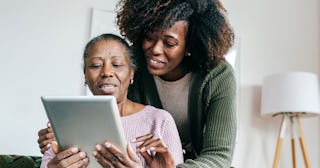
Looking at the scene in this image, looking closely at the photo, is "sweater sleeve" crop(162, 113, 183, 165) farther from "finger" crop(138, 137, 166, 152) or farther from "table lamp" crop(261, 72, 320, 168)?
"table lamp" crop(261, 72, 320, 168)

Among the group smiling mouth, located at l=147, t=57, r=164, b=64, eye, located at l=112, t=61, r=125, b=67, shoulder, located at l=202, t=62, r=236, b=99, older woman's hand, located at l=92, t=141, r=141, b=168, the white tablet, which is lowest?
older woman's hand, located at l=92, t=141, r=141, b=168

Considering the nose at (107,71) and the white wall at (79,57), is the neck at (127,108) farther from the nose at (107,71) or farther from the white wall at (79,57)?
the white wall at (79,57)

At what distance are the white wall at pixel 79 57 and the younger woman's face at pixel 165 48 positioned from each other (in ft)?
4.88

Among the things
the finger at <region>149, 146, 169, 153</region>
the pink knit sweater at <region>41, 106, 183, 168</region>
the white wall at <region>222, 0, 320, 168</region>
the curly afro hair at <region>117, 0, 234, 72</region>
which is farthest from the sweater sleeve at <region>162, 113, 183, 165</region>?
the white wall at <region>222, 0, 320, 168</region>

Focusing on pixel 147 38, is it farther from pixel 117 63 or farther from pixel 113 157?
pixel 113 157

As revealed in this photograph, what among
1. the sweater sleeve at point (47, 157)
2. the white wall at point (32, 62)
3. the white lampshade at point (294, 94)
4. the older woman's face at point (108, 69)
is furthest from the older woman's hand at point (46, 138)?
the white lampshade at point (294, 94)

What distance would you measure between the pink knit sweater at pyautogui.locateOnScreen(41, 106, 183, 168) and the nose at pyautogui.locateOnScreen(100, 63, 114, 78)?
0.41 ft

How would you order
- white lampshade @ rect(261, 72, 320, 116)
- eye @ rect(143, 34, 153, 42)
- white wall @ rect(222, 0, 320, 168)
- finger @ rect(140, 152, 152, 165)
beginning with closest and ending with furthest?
finger @ rect(140, 152, 152, 165) < eye @ rect(143, 34, 153, 42) < white lampshade @ rect(261, 72, 320, 116) < white wall @ rect(222, 0, 320, 168)

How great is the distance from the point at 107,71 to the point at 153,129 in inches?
7.6

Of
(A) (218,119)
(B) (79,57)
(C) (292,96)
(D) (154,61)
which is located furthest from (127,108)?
(C) (292,96)

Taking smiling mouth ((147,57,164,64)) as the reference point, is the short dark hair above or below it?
above

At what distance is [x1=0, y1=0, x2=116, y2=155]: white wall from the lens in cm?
263

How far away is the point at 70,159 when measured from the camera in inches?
41.2

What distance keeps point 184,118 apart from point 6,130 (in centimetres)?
149
